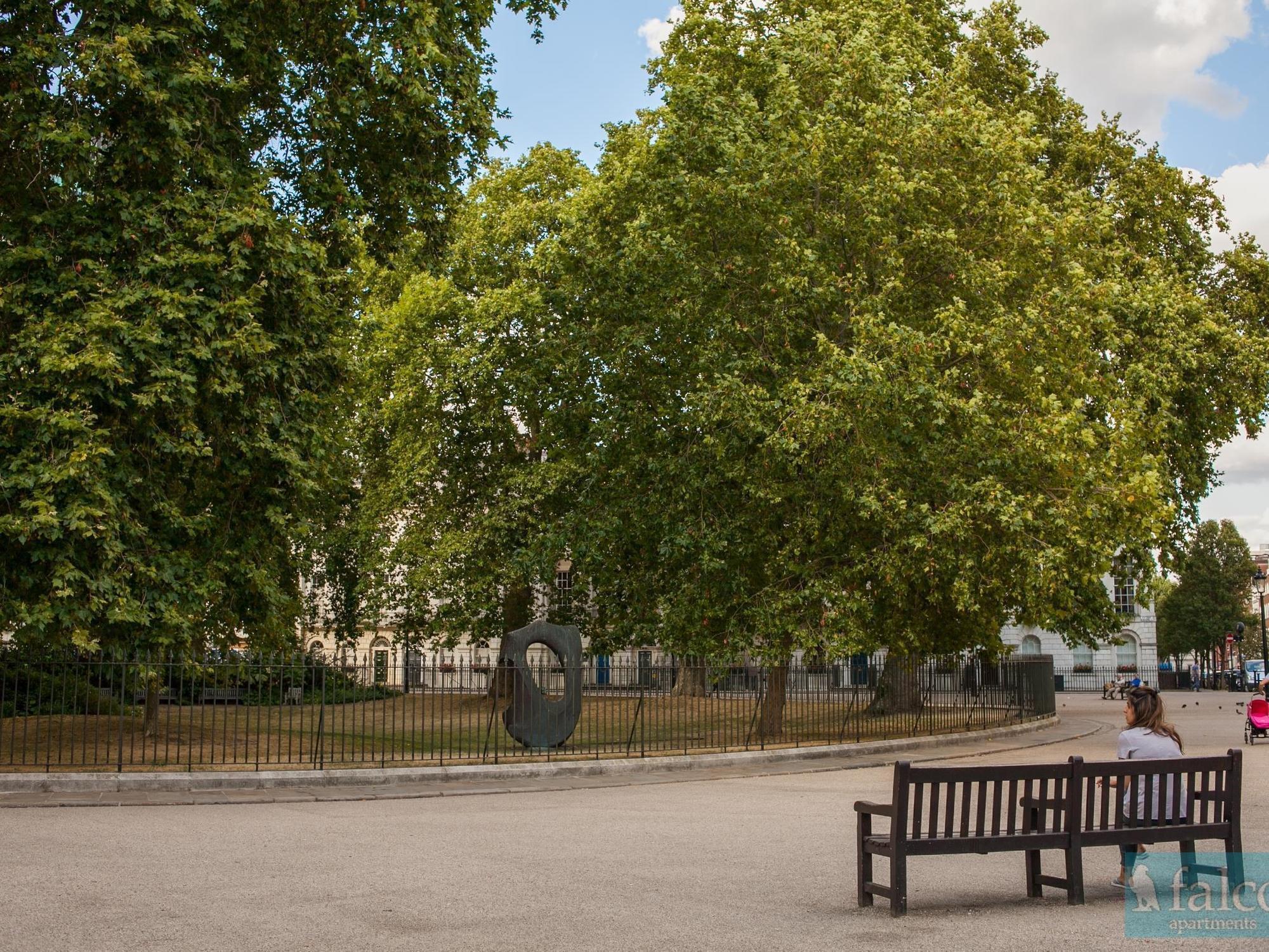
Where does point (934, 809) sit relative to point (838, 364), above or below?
below

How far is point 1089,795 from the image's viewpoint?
8336 mm

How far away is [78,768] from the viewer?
1695 centimetres

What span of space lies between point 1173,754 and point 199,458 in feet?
43.7

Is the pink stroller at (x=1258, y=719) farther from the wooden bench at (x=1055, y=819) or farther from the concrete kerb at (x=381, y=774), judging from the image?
the wooden bench at (x=1055, y=819)

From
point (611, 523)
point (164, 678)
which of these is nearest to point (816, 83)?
point (611, 523)

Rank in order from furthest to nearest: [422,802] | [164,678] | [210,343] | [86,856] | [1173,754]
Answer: [164,678] < [210,343] < [422,802] < [86,856] < [1173,754]

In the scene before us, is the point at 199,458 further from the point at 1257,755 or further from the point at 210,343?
the point at 1257,755

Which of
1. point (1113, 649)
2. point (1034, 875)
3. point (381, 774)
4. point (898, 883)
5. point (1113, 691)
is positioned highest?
point (898, 883)

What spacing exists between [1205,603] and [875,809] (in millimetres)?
83623

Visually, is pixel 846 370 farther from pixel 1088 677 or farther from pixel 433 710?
pixel 1088 677

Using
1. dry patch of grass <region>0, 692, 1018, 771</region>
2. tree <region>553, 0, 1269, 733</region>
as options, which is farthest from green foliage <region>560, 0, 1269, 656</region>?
dry patch of grass <region>0, 692, 1018, 771</region>

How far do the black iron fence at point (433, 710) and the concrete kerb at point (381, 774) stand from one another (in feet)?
1.36

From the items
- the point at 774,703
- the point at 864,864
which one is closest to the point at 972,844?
the point at 864,864

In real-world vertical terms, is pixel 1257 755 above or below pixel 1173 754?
below
